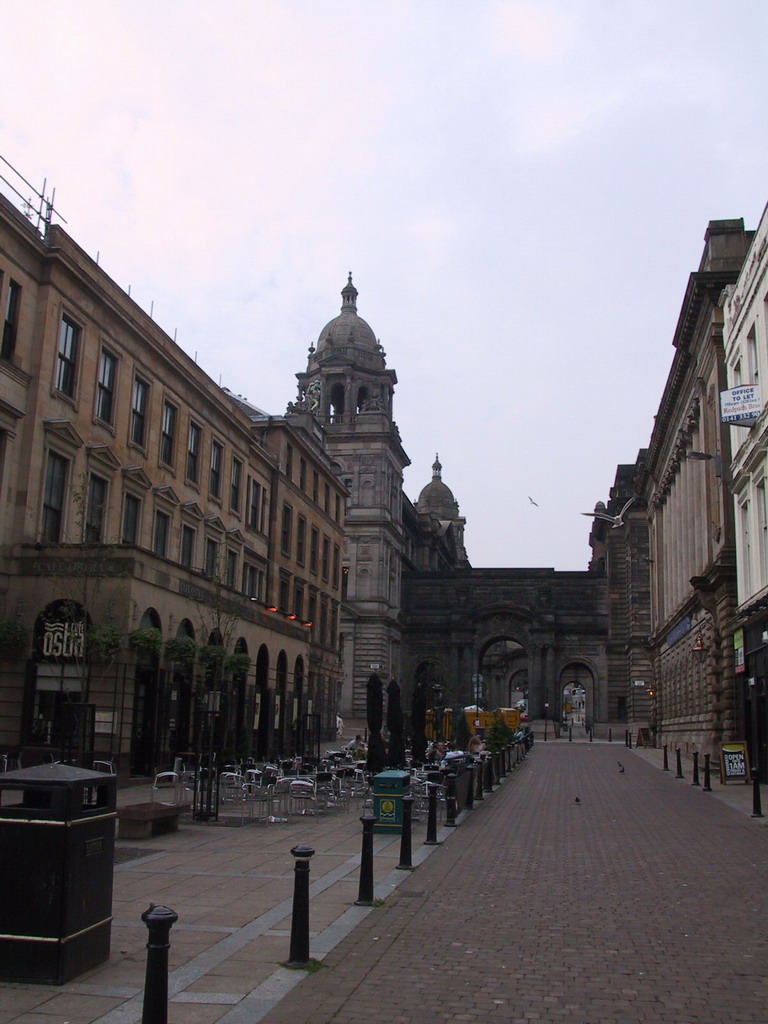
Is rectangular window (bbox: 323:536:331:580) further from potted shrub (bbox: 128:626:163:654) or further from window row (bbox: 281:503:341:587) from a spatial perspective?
potted shrub (bbox: 128:626:163:654)

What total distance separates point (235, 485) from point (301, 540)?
10813mm

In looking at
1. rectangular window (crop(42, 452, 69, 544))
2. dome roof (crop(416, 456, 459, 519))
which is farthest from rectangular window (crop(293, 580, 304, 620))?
dome roof (crop(416, 456, 459, 519))

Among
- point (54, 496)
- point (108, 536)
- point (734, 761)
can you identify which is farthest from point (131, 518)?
point (734, 761)

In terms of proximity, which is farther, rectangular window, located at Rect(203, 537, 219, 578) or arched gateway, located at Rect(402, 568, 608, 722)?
arched gateway, located at Rect(402, 568, 608, 722)

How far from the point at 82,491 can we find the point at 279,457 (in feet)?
70.9

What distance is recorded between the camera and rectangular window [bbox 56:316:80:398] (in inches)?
1062

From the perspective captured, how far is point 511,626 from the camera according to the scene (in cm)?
9344

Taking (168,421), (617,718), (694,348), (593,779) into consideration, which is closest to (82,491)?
(168,421)

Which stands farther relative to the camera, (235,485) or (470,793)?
(235,485)

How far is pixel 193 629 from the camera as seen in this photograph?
1163 inches

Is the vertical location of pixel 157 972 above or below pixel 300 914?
above

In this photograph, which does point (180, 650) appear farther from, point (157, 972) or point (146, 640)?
point (157, 972)

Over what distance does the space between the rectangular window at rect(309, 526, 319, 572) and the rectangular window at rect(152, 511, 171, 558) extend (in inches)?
776

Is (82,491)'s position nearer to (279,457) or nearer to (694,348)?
(279,457)
